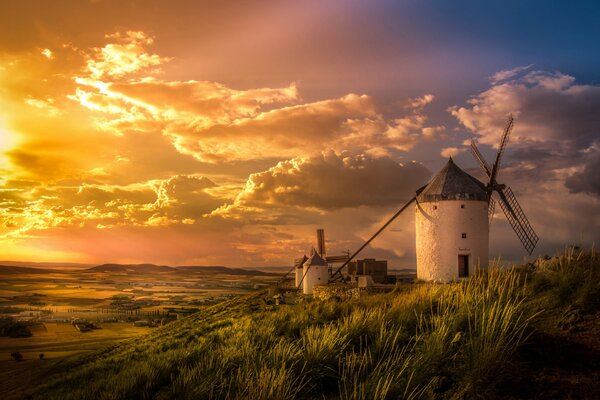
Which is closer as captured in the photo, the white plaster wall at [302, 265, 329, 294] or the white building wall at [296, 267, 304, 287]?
the white plaster wall at [302, 265, 329, 294]

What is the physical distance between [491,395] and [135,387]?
697 centimetres

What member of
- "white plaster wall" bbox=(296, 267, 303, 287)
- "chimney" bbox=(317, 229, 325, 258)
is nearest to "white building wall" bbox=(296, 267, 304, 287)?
"white plaster wall" bbox=(296, 267, 303, 287)

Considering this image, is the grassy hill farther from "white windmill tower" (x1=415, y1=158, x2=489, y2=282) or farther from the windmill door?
the windmill door

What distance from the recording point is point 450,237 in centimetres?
2925

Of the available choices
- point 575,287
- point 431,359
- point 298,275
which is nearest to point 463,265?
point 575,287

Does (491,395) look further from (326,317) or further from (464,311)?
(326,317)

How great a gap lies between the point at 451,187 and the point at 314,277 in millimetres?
17056

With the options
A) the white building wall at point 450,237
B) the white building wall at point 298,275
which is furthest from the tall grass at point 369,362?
the white building wall at point 298,275

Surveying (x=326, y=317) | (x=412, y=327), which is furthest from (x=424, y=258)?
(x=412, y=327)

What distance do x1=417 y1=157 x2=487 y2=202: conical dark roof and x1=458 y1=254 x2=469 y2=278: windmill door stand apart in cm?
393

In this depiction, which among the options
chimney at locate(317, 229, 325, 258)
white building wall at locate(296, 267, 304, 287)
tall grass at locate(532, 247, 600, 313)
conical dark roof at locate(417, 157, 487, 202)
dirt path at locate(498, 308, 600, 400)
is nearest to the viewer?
dirt path at locate(498, 308, 600, 400)

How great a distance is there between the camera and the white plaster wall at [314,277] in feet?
137

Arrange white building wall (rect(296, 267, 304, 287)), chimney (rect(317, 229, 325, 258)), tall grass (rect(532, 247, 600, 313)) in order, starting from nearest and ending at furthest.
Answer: tall grass (rect(532, 247, 600, 313)) → white building wall (rect(296, 267, 304, 287)) → chimney (rect(317, 229, 325, 258))

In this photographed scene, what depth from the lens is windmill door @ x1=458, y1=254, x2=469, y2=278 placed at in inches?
1150
